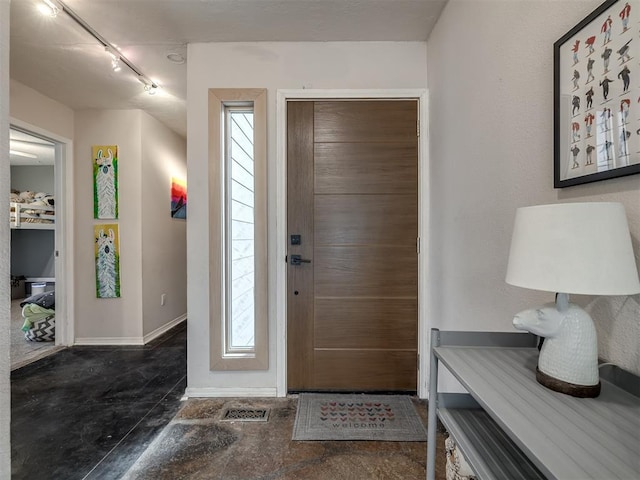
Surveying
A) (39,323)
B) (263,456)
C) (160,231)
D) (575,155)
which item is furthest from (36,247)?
(575,155)

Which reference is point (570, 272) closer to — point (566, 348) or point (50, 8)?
point (566, 348)

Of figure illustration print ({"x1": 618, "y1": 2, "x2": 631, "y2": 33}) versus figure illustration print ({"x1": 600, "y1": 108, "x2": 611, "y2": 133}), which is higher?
figure illustration print ({"x1": 618, "y1": 2, "x2": 631, "y2": 33})

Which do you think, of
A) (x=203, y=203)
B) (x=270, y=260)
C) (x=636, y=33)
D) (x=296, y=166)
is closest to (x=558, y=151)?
(x=636, y=33)

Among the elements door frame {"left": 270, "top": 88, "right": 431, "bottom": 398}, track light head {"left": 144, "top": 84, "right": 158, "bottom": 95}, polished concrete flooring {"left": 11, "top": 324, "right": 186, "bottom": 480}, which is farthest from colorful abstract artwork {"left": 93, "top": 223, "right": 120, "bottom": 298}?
door frame {"left": 270, "top": 88, "right": 431, "bottom": 398}

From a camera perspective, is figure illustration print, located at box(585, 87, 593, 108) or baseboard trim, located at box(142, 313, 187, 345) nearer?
figure illustration print, located at box(585, 87, 593, 108)

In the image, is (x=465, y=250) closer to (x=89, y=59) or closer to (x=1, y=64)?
(x=1, y=64)

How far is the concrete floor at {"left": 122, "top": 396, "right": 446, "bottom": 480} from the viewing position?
4.51ft

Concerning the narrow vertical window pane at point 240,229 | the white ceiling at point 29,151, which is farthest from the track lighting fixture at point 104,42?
the white ceiling at point 29,151

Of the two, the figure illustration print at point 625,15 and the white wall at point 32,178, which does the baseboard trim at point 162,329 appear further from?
the white wall at point 32,178

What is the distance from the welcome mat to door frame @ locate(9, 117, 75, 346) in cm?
273

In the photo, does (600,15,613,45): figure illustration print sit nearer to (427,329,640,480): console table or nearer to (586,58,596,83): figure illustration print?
(586,58,596,83): figure illustration print

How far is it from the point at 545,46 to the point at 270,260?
175 centimetres

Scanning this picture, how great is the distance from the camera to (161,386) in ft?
7.27

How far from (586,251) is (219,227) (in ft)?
6.30
